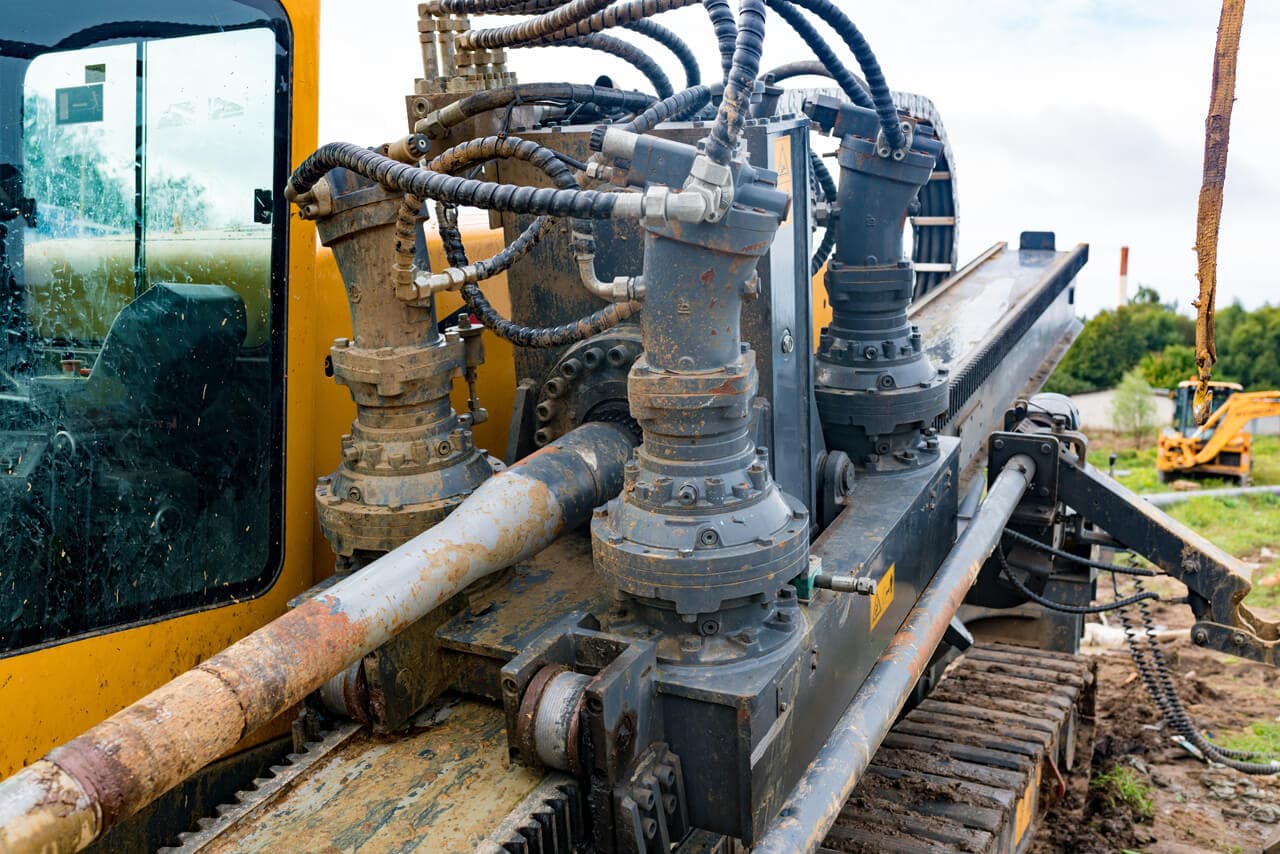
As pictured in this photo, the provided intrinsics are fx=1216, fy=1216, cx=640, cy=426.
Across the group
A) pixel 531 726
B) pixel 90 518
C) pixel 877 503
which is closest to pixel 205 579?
pixel 90 518

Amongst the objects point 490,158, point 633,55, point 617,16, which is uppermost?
point 633,55

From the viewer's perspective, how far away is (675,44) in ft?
13.1

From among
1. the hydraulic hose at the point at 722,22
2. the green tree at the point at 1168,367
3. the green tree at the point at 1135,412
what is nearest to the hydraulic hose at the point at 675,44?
the hydraulic hose at the point at 722,22

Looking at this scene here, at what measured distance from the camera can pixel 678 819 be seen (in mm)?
2580

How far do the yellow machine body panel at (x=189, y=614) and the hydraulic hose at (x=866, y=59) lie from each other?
4.50ft

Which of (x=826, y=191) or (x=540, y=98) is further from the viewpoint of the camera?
(x=826, y=191)

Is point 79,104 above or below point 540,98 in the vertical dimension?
below

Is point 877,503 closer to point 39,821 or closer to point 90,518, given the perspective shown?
point 90,518

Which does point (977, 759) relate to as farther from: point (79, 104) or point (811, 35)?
point (79, 104)

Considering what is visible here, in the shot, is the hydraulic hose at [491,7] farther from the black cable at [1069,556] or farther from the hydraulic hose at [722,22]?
the black cable at [1069,556]

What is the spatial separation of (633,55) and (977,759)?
8.39 ft

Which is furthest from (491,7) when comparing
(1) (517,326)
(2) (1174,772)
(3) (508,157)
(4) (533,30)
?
(2) (1174,772)

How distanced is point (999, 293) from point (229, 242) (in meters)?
5.02

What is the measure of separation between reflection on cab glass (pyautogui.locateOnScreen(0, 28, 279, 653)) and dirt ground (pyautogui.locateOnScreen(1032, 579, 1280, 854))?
3204 mm
